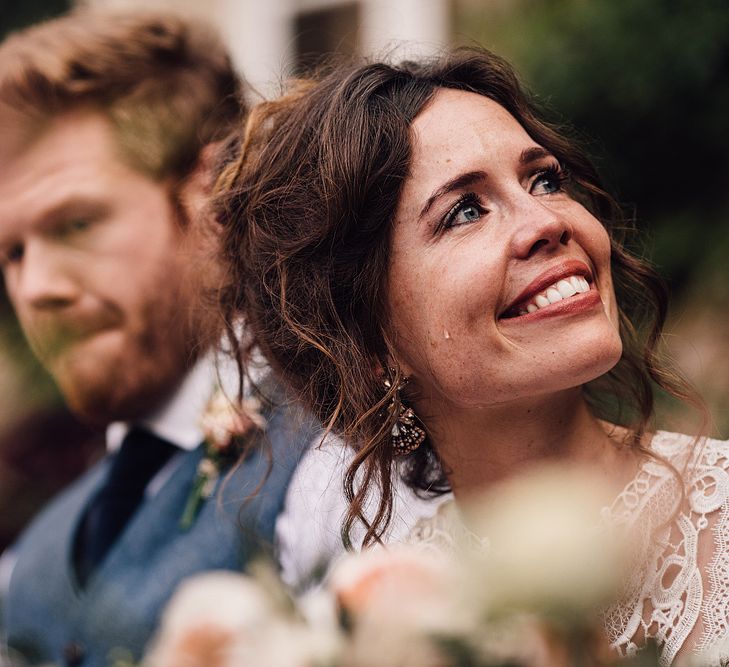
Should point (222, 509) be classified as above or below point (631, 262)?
below

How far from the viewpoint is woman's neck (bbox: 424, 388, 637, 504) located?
1.74 m

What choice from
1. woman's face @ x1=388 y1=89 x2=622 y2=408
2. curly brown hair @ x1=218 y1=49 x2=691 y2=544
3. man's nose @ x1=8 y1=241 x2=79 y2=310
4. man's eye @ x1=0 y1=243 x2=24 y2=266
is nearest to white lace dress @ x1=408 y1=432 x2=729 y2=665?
curly brown hair @ x1=218 y1=49 x2=691 y2=544

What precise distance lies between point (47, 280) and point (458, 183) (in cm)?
119

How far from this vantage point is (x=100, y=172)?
93.0 inches

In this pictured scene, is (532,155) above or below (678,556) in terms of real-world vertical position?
above

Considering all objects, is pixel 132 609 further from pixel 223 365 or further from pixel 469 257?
pixel 469 257

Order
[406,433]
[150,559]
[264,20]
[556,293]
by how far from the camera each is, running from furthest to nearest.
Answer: [264,20] → [150,559] → [406,433] → [556,293]

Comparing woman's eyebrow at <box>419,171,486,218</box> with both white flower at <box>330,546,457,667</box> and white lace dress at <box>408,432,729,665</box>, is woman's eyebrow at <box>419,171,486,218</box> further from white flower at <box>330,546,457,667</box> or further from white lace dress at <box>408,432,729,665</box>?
white flower at <box>330,546,457,667</box>

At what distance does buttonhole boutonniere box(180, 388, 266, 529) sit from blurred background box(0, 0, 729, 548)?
71cm

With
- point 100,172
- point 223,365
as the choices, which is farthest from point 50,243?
point 223,365

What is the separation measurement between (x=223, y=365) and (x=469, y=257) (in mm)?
904

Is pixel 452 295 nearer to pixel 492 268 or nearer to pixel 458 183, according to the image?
pixel 492 268

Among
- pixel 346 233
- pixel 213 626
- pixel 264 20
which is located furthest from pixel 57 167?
pixel 264 20

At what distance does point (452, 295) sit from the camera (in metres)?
1.62
